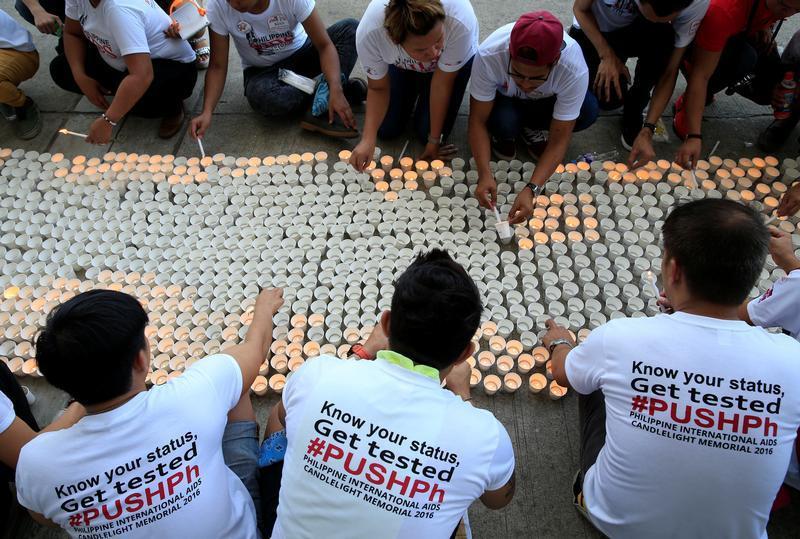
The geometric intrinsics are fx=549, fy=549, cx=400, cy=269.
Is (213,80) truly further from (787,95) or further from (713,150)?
(787,95)

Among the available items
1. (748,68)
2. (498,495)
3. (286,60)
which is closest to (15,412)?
(498,495)

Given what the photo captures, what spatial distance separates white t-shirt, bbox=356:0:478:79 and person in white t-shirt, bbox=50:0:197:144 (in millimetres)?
1089

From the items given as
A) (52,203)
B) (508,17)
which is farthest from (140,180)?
(508,17)

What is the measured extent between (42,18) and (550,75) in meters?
2.77

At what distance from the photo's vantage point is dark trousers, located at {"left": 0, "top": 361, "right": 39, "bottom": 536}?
171 centimetres

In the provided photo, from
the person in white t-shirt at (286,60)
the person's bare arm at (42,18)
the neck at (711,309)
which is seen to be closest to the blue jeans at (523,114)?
the person in white t-shirt at (286,60)

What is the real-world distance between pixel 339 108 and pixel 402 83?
349mm

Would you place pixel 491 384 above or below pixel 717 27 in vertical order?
below

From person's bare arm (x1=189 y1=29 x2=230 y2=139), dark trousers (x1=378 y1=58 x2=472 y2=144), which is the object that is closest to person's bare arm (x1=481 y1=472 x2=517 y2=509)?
dark trousers (x1=378 y1=58 x2=472 y2=144)

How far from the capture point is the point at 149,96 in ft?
9.75

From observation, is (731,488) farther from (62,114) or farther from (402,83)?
(62,114)

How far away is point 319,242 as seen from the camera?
249 centimetres

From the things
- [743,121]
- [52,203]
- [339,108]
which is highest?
[743,121]

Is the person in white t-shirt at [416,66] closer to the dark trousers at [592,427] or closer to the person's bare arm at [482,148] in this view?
the person's bare arm at [482,148]
